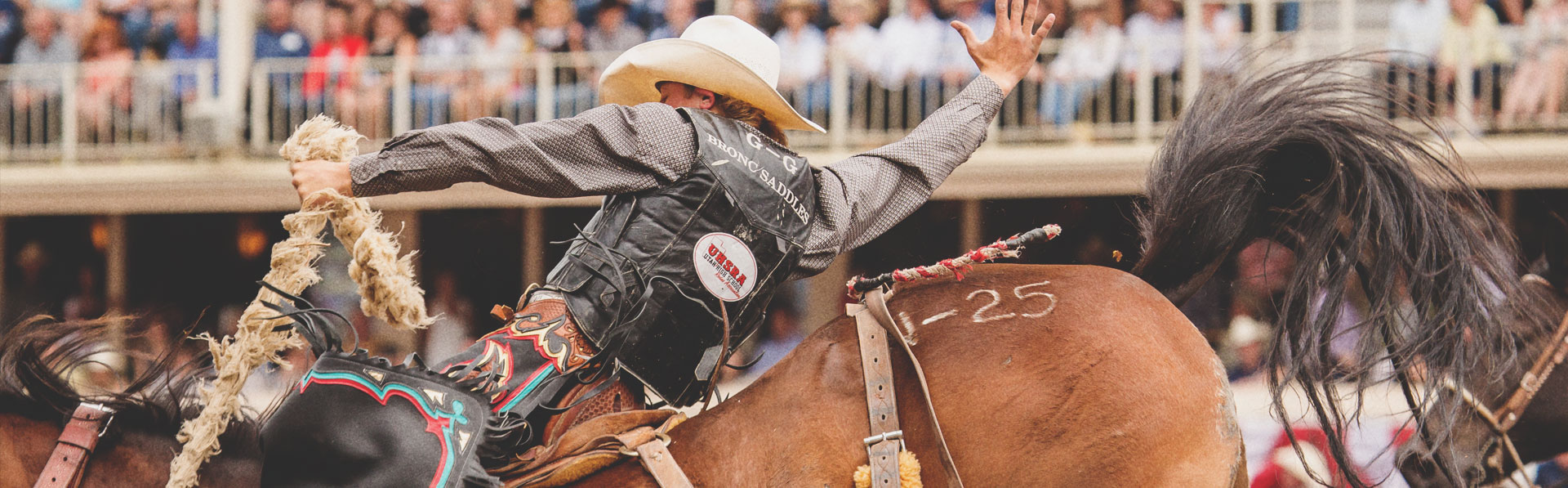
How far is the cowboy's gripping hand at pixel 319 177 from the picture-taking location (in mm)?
2141

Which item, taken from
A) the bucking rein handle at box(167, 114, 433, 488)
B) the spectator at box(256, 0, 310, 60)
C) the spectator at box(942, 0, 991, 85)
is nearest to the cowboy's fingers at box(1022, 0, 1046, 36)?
the bucking rein handle at box(167, 114, 433, 488)

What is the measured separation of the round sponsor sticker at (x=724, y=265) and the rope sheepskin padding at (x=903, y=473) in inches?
16.6

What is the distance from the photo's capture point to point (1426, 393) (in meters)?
2.52

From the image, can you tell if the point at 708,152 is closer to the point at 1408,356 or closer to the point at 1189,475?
Answer: the point at 1189,475

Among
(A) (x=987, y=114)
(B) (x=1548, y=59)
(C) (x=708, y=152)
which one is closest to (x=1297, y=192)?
(A) (x=987, y=114)

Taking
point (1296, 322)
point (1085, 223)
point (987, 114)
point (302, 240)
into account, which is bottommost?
point (1085, 223)

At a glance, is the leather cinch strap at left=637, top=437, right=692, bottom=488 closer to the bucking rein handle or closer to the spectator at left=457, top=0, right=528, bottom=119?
the bucking rein handle

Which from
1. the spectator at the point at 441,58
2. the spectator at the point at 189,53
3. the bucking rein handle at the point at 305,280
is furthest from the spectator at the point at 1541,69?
the spectator at the point at 189,53

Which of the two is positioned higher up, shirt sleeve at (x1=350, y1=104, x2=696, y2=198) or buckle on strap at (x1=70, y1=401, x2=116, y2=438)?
shirt sleeve at (x1=350, y1=104, x2=696, y2=198)

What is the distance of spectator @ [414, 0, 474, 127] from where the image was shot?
33.1ft

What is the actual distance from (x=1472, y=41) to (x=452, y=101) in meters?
7.51

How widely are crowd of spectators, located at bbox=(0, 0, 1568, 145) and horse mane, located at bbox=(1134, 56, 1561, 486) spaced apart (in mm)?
6581

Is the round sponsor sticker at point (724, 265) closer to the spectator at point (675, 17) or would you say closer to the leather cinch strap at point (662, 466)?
the leather cinch strap at point (662, 466)

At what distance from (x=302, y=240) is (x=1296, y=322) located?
1.92 metres
